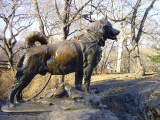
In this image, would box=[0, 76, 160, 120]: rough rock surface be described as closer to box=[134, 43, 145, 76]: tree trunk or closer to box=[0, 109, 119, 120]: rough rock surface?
box=[0, 109, 119, 120]: rough rock surface

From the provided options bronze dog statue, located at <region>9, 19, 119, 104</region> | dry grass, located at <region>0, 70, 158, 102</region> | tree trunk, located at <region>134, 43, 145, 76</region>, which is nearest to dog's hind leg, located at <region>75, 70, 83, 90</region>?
bronze dog statue, located at <region>9, 19, 119, 104</region>

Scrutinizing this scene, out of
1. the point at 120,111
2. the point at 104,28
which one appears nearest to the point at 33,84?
the point at 120,111

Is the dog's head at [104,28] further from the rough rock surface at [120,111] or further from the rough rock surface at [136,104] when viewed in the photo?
the rough rock surface at [136,104]

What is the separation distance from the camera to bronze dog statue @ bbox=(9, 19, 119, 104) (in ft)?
9.84

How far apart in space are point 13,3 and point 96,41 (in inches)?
389

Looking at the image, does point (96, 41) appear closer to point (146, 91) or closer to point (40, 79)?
point (146, 91)

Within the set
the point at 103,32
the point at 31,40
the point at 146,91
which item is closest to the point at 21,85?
the point at 31,40

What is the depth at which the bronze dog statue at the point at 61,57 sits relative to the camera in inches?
118

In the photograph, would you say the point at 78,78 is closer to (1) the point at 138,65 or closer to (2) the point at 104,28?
(2) the point at 104,28

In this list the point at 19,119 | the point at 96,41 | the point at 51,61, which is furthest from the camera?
the point at 96,41

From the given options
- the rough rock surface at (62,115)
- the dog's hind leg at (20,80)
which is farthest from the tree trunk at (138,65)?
the dog's hind leg at (20,80)

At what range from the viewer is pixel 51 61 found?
10.4 ft

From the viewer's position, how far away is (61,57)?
3.18m

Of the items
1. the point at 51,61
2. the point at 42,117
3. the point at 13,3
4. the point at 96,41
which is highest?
the point at 13,3
